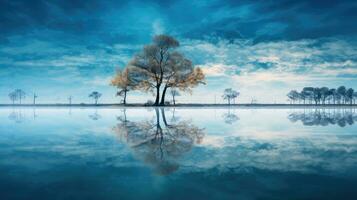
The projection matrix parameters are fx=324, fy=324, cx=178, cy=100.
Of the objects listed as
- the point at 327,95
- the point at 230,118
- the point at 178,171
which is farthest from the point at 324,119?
the point at 327,95

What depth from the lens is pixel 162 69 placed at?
50594 millimetres

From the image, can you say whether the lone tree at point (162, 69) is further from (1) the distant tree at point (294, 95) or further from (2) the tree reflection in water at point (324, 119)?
(1) the distant tree at point (294, 95)

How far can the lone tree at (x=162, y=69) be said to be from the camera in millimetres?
49844

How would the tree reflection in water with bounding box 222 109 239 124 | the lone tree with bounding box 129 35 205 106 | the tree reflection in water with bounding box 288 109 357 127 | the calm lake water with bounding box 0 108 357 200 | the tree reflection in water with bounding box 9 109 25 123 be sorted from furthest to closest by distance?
the lone tree with bounding box 129 35 205 106 → the tree reflection in water with bounding box 9 109 25 123 → the tree reflection in water with bounding box 222 109 239 124 → the tree reflection in water with bounding box 288 109 357 127 → the calm lake water with bounding box 0 108 357 200

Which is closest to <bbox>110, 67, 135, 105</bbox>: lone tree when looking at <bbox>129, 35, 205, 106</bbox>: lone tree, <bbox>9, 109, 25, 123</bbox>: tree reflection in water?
<bbox>129, 35, 205, 106</bbox>: lone tree

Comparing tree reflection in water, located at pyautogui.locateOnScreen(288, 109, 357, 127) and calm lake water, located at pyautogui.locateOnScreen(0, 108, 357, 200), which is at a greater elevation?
tree reflection in water, located at pyautogui.locateOnScreen(288, 109, 357, 127)

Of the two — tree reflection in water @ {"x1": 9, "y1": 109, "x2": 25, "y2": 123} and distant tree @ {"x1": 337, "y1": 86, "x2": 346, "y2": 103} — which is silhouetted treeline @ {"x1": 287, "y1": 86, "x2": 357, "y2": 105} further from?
tree reflection in water @ {"x1": 9, "y1": 109, "x2": 25, "y2": 123}

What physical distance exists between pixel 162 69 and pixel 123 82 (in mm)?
6991

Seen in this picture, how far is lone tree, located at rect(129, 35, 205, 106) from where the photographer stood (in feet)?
164

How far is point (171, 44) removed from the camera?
50.8 meters

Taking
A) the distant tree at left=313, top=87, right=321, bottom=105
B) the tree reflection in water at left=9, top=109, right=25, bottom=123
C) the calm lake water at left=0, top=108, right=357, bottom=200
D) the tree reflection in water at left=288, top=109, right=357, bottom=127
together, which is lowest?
the calm lake water at left=0, top=108, right=357, bottom=200

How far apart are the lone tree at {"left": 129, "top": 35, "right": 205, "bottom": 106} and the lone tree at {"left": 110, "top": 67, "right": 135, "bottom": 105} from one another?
0.81m

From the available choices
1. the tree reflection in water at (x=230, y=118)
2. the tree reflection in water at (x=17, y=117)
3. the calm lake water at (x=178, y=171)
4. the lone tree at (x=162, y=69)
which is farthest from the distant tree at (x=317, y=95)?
the calm lake water at (x=178, y=171)

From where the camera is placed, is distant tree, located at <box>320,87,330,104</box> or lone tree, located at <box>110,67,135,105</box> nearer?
lone tree, located at <box>110,67,135,105</box>
